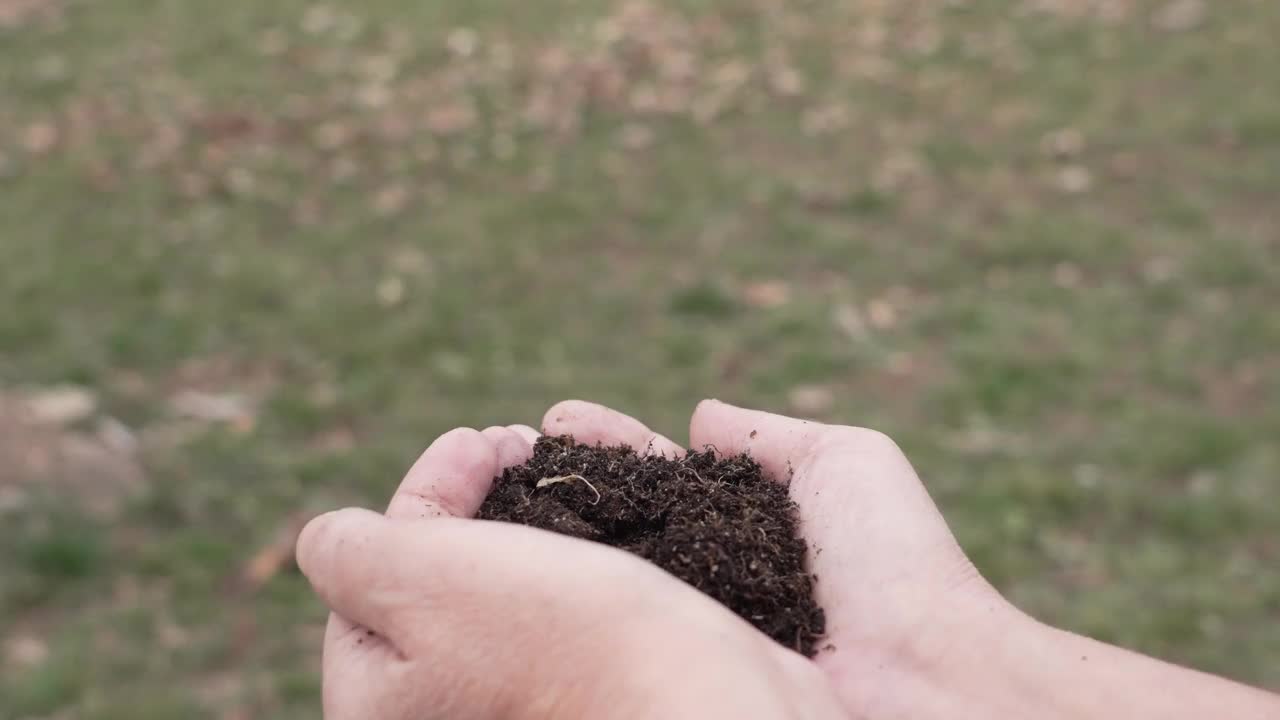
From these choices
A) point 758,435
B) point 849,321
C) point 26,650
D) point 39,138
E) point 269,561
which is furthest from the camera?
point 39,138

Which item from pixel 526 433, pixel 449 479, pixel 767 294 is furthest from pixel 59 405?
pixel 767 294

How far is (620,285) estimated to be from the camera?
5664 millimetres

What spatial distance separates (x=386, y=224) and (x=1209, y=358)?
419 cm

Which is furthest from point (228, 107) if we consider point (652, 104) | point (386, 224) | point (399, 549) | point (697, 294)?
point (399, 549)

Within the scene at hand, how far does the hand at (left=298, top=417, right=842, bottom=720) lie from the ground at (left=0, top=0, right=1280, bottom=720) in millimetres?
1857

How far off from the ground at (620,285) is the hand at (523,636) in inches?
73.1

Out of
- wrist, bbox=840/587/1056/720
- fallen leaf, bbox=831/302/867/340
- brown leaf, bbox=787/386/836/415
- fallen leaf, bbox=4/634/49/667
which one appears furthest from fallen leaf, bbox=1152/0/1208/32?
fallen leaf, bbox=4/634/49/667

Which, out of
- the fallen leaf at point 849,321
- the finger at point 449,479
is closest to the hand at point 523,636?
the finger at point 449,479

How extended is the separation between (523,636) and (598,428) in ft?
3.16

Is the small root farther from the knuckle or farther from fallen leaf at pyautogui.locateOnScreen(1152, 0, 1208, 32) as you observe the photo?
fallen leaf at pyautogui.locateOnScreen(1152, 0, 1208, 32)

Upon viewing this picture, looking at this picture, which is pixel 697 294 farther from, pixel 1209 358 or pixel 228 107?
pixel 228 107

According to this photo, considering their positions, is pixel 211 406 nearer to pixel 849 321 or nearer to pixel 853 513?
pixel 849 321

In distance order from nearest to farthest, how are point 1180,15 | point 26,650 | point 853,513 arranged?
point 853,513 < point 26,650 < point 1180,15

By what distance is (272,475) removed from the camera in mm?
4348
